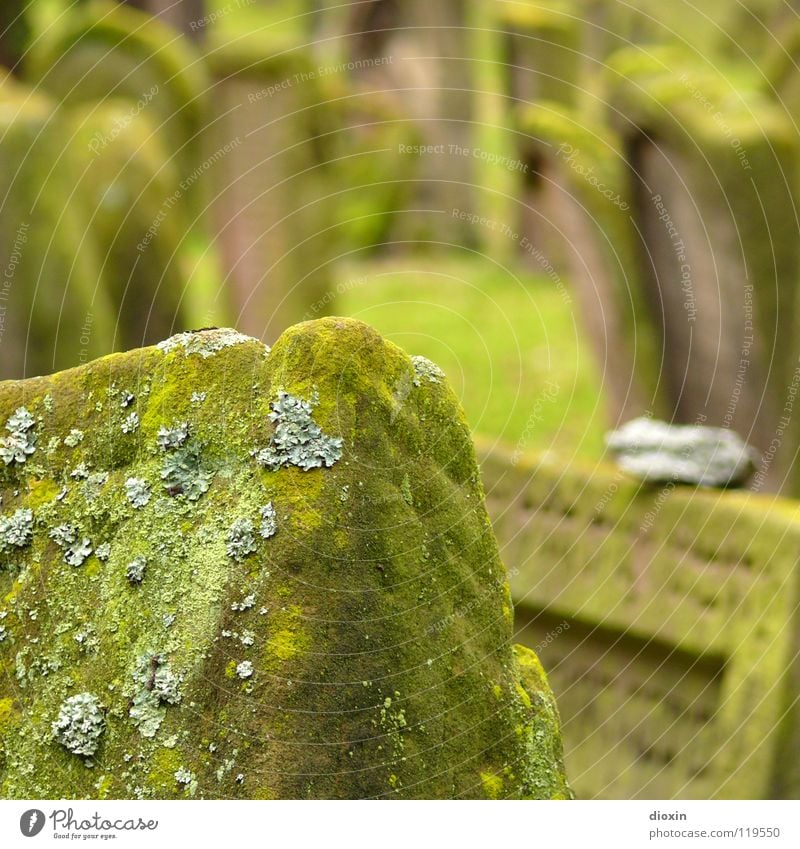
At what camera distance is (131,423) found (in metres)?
1.95

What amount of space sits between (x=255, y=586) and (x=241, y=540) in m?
0.08

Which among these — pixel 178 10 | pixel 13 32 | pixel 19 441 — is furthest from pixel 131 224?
pixel 178 10

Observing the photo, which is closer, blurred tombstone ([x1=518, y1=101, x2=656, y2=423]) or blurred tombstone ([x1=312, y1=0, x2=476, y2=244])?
blurred tombstone ([x1=518, y1=101, x2=656, y2=423])

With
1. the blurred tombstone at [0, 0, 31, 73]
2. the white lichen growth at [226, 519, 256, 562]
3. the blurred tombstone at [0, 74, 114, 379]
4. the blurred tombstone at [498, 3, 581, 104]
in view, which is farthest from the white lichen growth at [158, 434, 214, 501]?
the blurred tombstone at [498, 3, 581, 104]

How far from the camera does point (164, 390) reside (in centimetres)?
194

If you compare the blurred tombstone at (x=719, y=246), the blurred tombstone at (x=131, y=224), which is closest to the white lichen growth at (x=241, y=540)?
the blurred tombstone at (x=131, y=224)

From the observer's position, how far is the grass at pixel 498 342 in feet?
29.8

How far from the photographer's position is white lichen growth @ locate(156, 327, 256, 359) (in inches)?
76.1

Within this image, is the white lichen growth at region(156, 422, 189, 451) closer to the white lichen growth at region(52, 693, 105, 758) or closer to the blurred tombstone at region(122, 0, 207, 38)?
the white lichen growth at region(52, 693, 105, 758)

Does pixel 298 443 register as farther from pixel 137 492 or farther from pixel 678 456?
pixel 678 456

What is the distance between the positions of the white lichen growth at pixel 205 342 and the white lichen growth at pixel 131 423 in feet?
0.40

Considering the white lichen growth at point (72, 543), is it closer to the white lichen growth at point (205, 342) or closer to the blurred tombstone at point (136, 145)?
the white lichen growth at point (205, 342)
